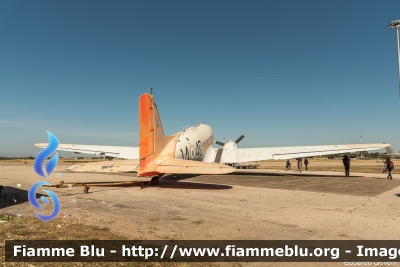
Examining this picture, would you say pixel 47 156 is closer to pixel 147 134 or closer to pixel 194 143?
pixel 147 134

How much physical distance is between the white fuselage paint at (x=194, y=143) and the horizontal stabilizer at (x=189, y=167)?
3.23m

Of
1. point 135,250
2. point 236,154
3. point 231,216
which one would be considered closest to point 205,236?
point 135,250

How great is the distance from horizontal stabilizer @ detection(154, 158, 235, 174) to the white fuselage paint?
3.23 metres

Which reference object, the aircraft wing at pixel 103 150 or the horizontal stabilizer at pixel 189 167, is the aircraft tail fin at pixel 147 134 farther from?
the aircraft wing at pixel 103 150

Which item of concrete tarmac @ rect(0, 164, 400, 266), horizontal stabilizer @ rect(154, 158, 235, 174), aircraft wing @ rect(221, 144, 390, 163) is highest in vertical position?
aircraft wing @ rect(221, 144, 390, 163)

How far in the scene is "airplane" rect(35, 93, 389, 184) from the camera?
48.0 ft

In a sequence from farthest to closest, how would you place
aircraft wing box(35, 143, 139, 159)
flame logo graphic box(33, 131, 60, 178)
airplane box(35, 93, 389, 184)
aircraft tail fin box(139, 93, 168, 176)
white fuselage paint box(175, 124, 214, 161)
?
aircraft wing box(35, 143, 139, 159)
white fuselage paint box(175, 124, 214, 161)
aircraft tail fin box(139, 93, 168, 176)
airplane box(35, 93, 389, 184)
flame logo graphic box(33, 131, 60, 178)

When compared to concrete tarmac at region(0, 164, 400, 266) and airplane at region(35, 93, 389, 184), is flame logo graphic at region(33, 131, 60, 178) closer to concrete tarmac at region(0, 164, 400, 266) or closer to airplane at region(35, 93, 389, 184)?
concrete tarmac at region(0, 164, 400, 266)

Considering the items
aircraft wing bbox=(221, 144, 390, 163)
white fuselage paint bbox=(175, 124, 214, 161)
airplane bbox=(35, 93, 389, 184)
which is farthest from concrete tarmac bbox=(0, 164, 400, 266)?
aircraft wing bbox=(221, 144, 390, 163)

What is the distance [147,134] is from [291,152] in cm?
1723

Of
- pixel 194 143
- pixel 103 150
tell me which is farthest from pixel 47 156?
pixel 103 150

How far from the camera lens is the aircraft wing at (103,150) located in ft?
91.8

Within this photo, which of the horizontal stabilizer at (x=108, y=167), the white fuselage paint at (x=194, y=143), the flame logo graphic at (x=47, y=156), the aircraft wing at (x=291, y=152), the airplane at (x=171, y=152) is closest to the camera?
the flame logo graphic at (x=47, y=156)

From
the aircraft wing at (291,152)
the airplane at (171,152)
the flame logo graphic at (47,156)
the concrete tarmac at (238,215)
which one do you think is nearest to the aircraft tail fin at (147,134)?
the airplane at (171,152)
